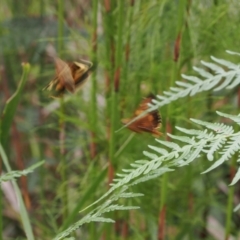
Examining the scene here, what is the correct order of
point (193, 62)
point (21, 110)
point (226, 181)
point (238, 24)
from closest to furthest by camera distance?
point (238, 24)
point (193, 62)
point (226, 181)
point (21, 110)

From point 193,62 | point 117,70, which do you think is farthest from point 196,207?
point 117,70

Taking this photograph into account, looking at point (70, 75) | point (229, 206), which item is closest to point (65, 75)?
point (70, 75)

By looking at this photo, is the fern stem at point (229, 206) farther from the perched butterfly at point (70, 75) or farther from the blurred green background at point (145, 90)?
the perched butterfly at point (70, 75)

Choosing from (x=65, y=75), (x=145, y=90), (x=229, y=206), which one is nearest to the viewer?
(x=65, y=75)

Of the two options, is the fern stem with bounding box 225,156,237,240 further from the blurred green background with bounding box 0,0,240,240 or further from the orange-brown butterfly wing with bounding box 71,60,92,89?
the orange-brown butterfly wing with bounding box 71,60,92,89

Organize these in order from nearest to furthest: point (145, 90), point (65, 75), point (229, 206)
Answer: point (65, 75) < point (229, 206) < point (145, 90)

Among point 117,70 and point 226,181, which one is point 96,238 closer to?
point 117,70

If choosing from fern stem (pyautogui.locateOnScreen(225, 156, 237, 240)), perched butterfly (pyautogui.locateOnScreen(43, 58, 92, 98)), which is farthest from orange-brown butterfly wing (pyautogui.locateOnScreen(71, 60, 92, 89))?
fern stem (pyautogui.locateOnScreen(225, 156, 237, 240))

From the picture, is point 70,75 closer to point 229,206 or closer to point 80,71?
point 80,71
